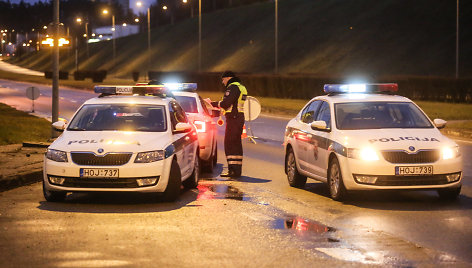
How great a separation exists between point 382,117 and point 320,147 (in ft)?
3.39

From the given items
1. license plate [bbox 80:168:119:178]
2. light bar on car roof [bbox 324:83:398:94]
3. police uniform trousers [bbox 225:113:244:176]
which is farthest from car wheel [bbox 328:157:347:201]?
police uniform trousers [bbox 225:113:244:176]

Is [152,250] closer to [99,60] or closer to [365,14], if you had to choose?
[365,14]

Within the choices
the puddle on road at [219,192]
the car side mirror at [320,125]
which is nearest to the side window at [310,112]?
the car side mirror at [320,125]

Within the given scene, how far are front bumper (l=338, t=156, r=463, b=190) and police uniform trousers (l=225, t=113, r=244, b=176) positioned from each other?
3.89 metres

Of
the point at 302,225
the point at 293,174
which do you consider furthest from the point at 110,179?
the point at 293,174

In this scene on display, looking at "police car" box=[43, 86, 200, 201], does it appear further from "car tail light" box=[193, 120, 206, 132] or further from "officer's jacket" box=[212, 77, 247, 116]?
"car tail light" box=[193, 120, 206, 132]

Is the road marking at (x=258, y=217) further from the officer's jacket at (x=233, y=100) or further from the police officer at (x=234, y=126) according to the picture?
the officer's jacket at (x=233, y=100)

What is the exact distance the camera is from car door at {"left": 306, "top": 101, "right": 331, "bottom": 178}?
520 inches

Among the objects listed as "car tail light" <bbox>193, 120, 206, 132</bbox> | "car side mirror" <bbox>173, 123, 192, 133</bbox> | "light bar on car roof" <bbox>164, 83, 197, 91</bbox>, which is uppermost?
"light bar on car roof" <bbox>164, 83, 197, 91</bbox>

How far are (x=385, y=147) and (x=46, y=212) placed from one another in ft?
14.3

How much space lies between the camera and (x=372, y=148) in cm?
1230

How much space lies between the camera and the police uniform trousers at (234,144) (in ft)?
52.6

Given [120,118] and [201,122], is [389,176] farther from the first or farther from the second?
[201,122]

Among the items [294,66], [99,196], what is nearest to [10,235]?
[99,196]
